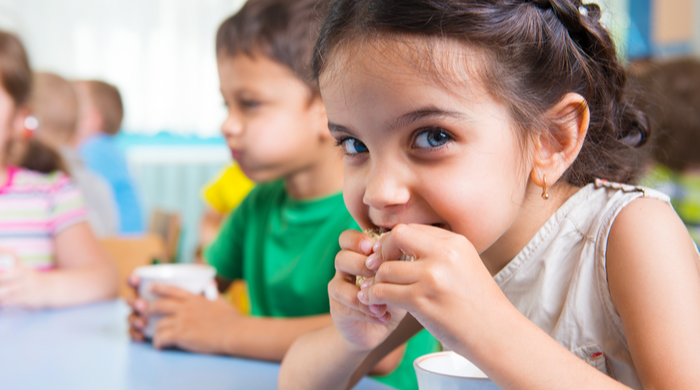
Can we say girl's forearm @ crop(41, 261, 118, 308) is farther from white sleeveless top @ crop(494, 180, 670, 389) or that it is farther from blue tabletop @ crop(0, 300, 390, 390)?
white sleeveless top @ crop(494, 180, 670, 389)

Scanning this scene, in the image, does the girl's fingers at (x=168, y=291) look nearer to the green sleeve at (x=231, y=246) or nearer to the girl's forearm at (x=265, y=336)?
the girl's forearm at (x=265, y=336)

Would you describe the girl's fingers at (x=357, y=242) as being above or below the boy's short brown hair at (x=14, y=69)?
below

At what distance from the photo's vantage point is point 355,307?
1.82 feet

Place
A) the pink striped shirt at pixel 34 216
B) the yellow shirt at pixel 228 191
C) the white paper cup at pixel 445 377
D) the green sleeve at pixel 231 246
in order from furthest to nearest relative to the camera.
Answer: the yellow shirt at pixel 228 191
the pink striped shirt at pixel 34 216
the green sleeve at pixel 231 246
the white paper cup at pixel 445 377

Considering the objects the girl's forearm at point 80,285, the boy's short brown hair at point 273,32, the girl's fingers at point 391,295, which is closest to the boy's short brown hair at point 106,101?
the girl's forearm at point 80,285

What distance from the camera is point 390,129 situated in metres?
0.54

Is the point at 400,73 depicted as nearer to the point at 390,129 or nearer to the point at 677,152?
the point at 390,129

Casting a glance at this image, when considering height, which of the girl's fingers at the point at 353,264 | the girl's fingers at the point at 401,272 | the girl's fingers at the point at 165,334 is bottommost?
the girl's fingers at the point at 165,334

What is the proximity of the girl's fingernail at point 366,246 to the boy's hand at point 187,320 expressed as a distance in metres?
0.34

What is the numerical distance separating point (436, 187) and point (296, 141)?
0.61 m

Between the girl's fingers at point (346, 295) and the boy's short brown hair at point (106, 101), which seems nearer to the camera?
the girl's fingers at point (346, 295)

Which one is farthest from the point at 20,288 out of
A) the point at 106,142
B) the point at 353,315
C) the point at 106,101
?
the point at 106,101

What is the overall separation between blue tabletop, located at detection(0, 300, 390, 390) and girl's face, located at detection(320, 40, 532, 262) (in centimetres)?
25

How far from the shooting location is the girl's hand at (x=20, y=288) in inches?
42.0
